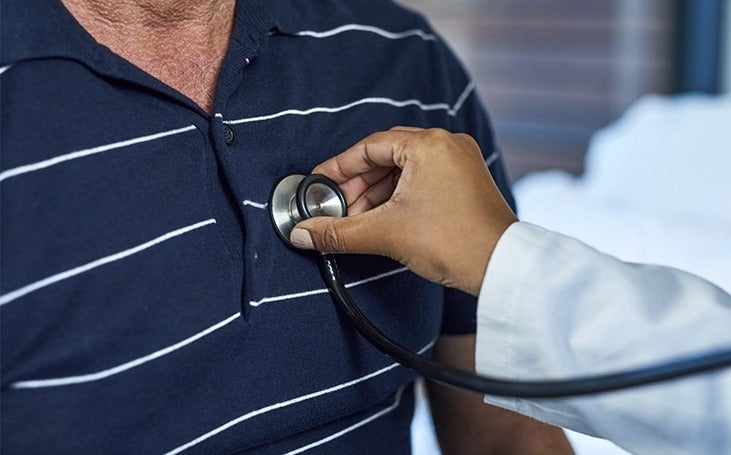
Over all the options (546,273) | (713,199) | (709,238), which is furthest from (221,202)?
(713,199)

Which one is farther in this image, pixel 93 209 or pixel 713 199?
pixel 713 199

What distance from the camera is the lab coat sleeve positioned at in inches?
37.1

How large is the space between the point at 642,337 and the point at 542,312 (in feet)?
0.29

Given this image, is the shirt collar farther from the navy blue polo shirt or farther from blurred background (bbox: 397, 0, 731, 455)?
blurred background (bbox: 397, 0, 731, 455)

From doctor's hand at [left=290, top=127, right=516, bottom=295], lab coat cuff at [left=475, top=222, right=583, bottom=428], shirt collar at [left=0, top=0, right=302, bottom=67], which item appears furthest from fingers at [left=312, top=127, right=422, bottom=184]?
shirt collar at [left=0, top=0, right=302, bottom=67]

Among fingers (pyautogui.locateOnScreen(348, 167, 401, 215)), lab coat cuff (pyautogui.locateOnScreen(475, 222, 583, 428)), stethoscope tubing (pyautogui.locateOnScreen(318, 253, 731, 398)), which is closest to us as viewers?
stethoscope tubing (pyautogui.locateOnScreen(318, 253, 731, 398))

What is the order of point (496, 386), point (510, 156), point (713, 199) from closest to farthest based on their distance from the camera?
1. point (496, 386)
2. point (713, 199)
3. point (510, 156)

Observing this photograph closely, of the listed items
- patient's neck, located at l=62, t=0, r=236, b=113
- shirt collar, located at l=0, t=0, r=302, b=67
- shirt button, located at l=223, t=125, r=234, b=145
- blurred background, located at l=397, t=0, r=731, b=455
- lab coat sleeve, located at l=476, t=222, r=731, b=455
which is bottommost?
blurred background, located at l=397, t=0, r=731, b=455

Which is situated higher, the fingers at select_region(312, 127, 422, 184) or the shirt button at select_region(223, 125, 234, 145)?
the shirt button at select_region(223, 125, 234, 145)

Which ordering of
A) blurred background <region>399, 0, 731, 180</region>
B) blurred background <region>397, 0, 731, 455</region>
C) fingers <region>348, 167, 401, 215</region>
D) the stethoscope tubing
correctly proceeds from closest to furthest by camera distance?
the stethoscope tubing, fingers <region>348, 167, 401, 215</region>, blurred background <region>397, 0, 731, 455</region>, blurred background <region>399, 0, 731, 180</region>

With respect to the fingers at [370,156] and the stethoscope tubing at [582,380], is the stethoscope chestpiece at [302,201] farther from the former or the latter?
the stethoscope tubing at [582,380]

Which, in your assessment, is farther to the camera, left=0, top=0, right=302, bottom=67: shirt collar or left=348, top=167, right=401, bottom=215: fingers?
left=348, top=167, right=401, bottom=215: fingers

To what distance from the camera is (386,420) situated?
46.6 inches

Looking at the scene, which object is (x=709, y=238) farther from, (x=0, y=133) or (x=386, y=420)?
(x=0, y=133)
